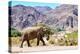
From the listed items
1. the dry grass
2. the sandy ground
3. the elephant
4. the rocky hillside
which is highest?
the rocky hillside

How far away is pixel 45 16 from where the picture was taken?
1909mm

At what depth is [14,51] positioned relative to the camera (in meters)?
1.79

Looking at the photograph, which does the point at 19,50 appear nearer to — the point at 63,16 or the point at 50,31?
the point at 50,31

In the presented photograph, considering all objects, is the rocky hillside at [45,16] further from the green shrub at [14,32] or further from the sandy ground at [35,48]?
the sandy ground at [35,48]

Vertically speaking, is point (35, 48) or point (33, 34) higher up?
point (33, 34)

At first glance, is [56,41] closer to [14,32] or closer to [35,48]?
[35,48]

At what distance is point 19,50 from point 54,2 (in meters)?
0.66

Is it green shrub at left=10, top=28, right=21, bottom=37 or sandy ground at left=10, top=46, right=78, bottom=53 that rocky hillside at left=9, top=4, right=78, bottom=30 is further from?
sandy ground at left=10, top=46, right=78, bottom=53

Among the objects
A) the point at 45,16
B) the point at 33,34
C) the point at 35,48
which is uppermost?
the point at 45,16

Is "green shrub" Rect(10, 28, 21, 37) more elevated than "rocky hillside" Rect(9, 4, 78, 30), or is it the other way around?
"rocky hillside" Rect(9, 4, 78, 30)

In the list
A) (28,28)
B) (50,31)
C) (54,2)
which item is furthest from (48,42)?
(54,2)

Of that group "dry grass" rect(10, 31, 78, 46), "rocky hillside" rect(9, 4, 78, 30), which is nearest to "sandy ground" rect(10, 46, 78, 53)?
"dry grass" rect(10, 31, 78, 46)

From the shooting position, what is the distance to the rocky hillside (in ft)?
5.93

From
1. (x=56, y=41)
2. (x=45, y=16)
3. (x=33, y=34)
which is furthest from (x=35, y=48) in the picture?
(x=45, y=16)
